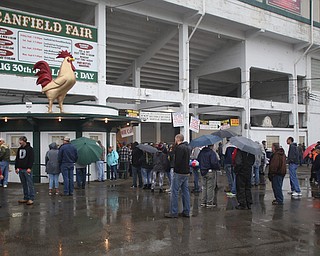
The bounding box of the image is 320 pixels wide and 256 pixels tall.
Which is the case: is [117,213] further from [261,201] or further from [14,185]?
[14,185]

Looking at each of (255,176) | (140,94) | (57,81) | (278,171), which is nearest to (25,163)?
(57,81)

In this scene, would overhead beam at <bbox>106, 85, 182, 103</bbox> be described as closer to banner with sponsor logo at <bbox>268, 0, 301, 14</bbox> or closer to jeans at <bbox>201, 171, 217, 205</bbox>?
banner with sponsor logo at <bbox>268, 0, 301, 14</bbox>

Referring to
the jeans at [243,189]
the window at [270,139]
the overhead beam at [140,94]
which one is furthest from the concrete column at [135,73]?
the jeans at [243,189]

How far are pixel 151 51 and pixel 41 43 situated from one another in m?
9.83

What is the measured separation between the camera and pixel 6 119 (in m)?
15.8

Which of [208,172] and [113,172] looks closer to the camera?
[208,172]

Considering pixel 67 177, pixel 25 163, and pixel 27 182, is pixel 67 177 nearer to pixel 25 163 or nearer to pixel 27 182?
pixel 27 182

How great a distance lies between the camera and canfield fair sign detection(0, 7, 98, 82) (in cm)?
1703

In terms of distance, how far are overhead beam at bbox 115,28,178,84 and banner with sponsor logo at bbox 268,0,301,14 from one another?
25.1 ft

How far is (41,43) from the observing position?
59.1 feet

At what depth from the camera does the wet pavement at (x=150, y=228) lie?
6109 mm

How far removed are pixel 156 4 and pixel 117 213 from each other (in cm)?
1524

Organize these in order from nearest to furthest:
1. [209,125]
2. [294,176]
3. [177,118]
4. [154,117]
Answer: [294,176] → [177,118] → [154,117] → [209,125]

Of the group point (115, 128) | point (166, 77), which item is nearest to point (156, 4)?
point (115, 128)
